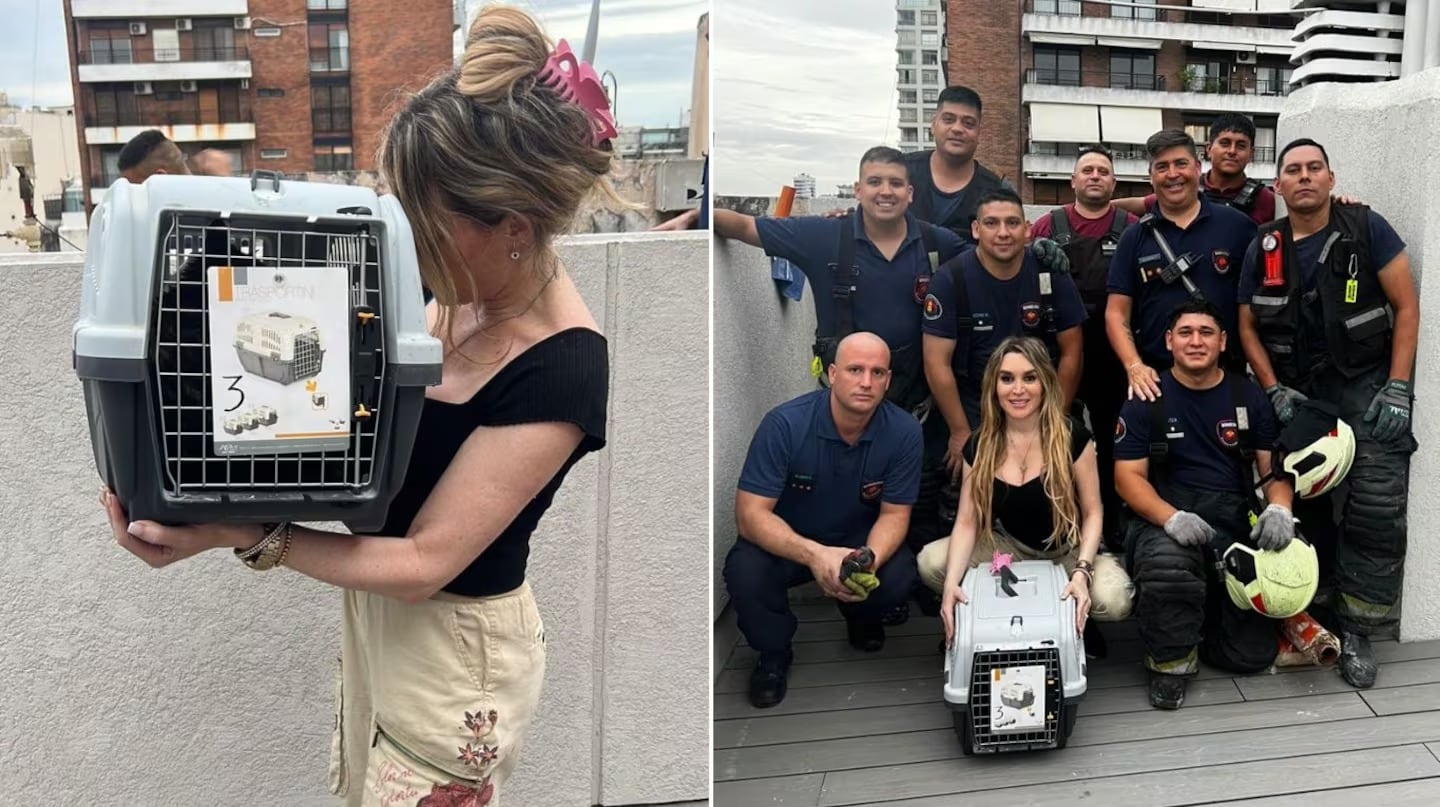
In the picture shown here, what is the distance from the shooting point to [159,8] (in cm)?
3972

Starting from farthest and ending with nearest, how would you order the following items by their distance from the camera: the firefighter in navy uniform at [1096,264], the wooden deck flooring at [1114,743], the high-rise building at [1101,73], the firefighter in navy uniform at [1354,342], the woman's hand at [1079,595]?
the high-rise building at [1101,73] < the firefighter in navy uniform at [1096,264] < the firefighter in navy uniform at [1354,342] < the woman's hand at [1079,595] < the wooden deck flooring at [1114,743]

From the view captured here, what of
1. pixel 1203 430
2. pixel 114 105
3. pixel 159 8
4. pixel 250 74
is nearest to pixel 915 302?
pixel 1203 430

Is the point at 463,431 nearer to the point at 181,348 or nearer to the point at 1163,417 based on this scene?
the point at 181,348

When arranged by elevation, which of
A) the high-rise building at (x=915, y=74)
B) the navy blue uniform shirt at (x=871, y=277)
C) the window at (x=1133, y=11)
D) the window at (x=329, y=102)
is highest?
the window at (x=1133, y=11)

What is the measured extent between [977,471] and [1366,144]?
172 centimetres

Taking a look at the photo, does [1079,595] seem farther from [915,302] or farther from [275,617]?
[275,617]

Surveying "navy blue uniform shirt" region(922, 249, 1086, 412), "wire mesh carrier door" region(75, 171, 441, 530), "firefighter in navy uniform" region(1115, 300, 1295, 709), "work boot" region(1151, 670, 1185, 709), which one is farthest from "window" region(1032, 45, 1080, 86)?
"wire mesh carrier door" region(75, 171, 441, 530)

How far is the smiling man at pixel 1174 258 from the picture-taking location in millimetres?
3535

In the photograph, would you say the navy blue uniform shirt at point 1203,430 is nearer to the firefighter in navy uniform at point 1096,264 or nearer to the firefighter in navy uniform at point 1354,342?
the firefighter in navy uniform at point 1354,342

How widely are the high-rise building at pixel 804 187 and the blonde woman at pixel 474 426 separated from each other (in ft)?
8.14

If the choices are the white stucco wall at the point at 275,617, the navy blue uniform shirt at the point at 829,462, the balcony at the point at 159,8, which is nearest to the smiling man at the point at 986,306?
the navy blue uniform shirt at the point at 829,462

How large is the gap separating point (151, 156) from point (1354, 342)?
327 centimetres

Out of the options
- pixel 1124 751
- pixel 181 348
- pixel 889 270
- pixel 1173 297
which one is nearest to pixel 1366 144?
pixel 1173 297

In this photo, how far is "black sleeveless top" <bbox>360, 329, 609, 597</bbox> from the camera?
4.30 ft
